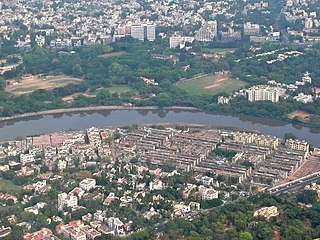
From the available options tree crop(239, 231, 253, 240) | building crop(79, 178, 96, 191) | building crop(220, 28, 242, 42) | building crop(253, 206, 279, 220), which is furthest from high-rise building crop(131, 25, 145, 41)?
tree crop(239, 231, 253, 240)

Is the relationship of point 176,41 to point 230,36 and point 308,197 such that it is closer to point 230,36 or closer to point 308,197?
point 230,36

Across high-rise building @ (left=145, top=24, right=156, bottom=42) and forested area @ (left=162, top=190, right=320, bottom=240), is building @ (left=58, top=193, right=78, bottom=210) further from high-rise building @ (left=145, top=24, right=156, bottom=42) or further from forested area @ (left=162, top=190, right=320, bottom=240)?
high-rise building @ (left=145, top=24, right=156, bottom=42)

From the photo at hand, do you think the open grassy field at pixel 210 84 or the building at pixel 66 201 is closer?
the building at pixel 66 201

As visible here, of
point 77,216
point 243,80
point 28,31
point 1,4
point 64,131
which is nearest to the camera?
point 77,216

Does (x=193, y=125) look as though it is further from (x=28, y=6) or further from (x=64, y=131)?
(x=28, y=6)

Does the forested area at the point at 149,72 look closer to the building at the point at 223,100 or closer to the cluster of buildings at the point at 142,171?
the building at the point at 223,100

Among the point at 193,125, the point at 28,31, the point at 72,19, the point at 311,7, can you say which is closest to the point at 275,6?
the point at 311,7

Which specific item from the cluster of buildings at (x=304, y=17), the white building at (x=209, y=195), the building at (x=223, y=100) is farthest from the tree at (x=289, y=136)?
the cluster of buildings at (x=304, y=17)

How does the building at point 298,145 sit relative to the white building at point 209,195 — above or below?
above

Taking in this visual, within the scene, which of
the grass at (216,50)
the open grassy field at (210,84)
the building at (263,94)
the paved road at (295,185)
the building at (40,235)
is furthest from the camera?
the grass at (216,50)
